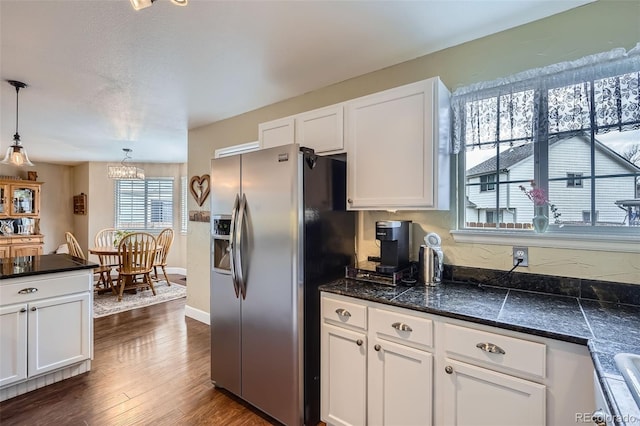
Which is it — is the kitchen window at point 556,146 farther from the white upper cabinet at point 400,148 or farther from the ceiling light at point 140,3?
the ceiling light at point 140,3

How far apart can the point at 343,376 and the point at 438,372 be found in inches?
22.3

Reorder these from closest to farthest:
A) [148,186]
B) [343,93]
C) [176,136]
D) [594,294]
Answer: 1. [594,294]
2. [343,93]
3. [176,136]
4. [148,186]

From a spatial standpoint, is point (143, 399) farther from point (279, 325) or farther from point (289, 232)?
point (289, 232)

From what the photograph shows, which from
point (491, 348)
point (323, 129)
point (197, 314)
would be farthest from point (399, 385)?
point (197, 314)

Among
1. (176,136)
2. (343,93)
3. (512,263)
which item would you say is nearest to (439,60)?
(343,93)

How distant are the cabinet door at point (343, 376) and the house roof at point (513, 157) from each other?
127 cm

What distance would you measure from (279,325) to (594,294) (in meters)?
1.70

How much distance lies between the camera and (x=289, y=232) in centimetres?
182

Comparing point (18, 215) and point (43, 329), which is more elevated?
point (18, 215)

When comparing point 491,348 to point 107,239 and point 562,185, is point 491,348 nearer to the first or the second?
point 562,185

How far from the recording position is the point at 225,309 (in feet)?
7.26

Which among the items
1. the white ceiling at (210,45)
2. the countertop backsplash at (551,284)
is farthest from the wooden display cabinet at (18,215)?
the countertop backsplash at (551,284)

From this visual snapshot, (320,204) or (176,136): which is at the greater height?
(176,136)

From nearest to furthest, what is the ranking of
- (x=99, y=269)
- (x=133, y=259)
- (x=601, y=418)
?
(x=601, y=418) < (x=133, y=259) < (x=99, y=269)
